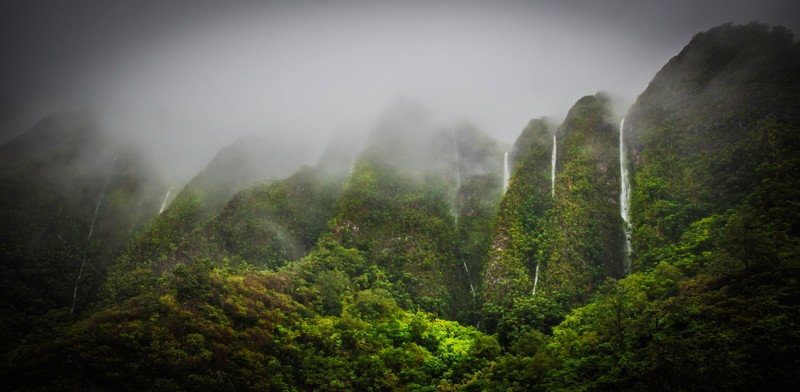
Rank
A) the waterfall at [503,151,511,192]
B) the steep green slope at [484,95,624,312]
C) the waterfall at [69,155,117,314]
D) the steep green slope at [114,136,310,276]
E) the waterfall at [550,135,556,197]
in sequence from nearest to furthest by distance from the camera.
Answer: the steep green slope at [484,95,624,312] < the waterfall at [550,135,556,197] < the waterfall at [69,155,117,314] < the steep green slope at [114,136,310,276] < the waterfall at [503,151,511,192]

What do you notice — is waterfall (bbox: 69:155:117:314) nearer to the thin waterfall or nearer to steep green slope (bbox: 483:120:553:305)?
steep green slope (bbox: 483:120:553:305)

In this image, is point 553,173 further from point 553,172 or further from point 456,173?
point 456,173

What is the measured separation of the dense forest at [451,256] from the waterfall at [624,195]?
1.51ft

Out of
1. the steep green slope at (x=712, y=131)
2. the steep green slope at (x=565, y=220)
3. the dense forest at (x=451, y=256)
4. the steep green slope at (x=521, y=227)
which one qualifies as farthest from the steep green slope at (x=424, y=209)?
the steep green slope at (x=712, y=131)

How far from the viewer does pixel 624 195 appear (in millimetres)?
57031

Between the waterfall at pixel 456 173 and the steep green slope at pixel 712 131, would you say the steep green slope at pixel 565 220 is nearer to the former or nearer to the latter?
the steep green slope at pixel 712 131

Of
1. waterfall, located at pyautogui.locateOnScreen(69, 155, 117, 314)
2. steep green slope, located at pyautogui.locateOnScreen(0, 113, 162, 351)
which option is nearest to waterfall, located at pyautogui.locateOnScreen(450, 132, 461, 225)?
steep green slope, located at pyautogui.locateOnScreen(0, 113, 162, 351)

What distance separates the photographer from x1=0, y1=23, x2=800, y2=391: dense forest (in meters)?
23.8

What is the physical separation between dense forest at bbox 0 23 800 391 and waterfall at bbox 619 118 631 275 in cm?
46

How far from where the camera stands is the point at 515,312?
1770 inches

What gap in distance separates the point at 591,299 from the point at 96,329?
46.8 meters

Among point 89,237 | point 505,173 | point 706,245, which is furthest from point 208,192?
point 706,245

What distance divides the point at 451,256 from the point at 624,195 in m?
27.3

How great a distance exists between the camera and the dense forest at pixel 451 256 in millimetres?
23766
